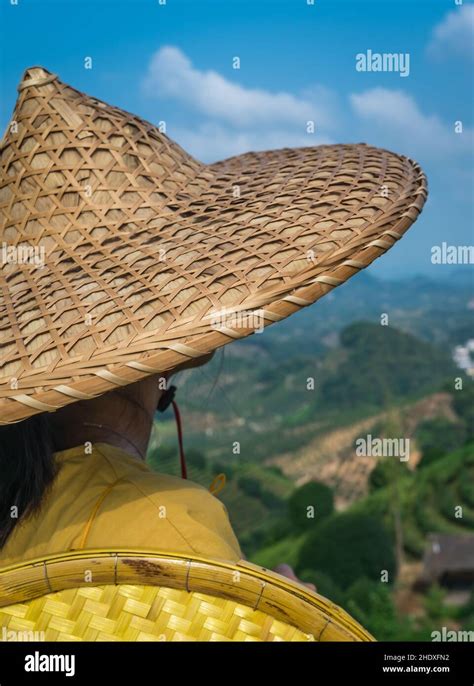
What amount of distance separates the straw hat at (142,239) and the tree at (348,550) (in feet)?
22.9

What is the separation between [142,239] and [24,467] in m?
0.26

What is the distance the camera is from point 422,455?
36.3 ft

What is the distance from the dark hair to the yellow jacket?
0.01 meters

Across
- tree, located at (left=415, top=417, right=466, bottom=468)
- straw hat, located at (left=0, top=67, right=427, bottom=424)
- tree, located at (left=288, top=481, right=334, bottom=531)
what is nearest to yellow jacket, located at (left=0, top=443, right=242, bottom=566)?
straw hat, located at (left=0, top=67, right=427, bottom=424)

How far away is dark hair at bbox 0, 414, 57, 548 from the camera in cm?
81

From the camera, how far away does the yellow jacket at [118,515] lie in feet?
2.48

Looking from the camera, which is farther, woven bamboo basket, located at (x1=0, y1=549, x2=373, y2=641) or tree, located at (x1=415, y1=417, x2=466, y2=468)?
tree, located at (x1=415, y1=417, x2=466, y2=468)

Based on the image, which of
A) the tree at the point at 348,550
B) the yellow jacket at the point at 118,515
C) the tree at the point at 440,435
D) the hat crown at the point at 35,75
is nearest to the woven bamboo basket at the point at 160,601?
the yellow jacket at the point at 118,515

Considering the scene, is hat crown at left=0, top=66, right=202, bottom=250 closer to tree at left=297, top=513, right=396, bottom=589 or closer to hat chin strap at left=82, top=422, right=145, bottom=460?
hat chin strap at left=82, top=422, right=145, bottom=460

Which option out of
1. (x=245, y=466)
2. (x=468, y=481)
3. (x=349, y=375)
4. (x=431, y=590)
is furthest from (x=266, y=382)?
(x=431, y=590)
